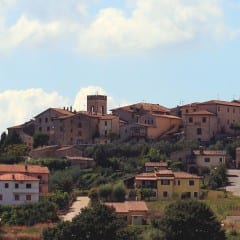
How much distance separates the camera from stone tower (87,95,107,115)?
3873 inches

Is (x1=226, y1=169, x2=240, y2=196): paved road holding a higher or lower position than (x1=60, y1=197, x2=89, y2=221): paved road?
higher

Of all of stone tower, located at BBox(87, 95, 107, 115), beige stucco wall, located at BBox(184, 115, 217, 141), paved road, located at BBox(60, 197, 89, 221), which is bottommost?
paved road, located at BBox(60, 197, 89, 221)

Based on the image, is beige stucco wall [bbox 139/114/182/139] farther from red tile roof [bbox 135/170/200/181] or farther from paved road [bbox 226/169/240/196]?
red tile roof [bbox 135/170/200/181]

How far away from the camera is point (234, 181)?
7025cm

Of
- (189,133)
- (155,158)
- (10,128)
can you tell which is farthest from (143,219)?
(10,128)

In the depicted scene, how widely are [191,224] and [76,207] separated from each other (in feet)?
49.4

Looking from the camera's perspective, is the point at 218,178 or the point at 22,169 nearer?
the point at 22,169

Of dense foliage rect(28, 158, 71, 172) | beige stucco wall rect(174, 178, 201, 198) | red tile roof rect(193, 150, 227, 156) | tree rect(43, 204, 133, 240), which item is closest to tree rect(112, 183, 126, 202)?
beige stucco wall rect(174, 178, 201, 198)

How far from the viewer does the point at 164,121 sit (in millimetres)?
85938

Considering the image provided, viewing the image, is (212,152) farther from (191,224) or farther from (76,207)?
(191,224)

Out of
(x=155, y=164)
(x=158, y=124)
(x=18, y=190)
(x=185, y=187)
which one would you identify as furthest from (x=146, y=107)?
(x=18, y=190)

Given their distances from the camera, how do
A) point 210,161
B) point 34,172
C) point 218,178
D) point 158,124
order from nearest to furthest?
point 34,172 < point 218,178 < point 210,161 < point 158,124

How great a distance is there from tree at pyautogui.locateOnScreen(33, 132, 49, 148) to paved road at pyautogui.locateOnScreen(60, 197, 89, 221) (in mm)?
20744

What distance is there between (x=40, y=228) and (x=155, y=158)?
23.0 metres
